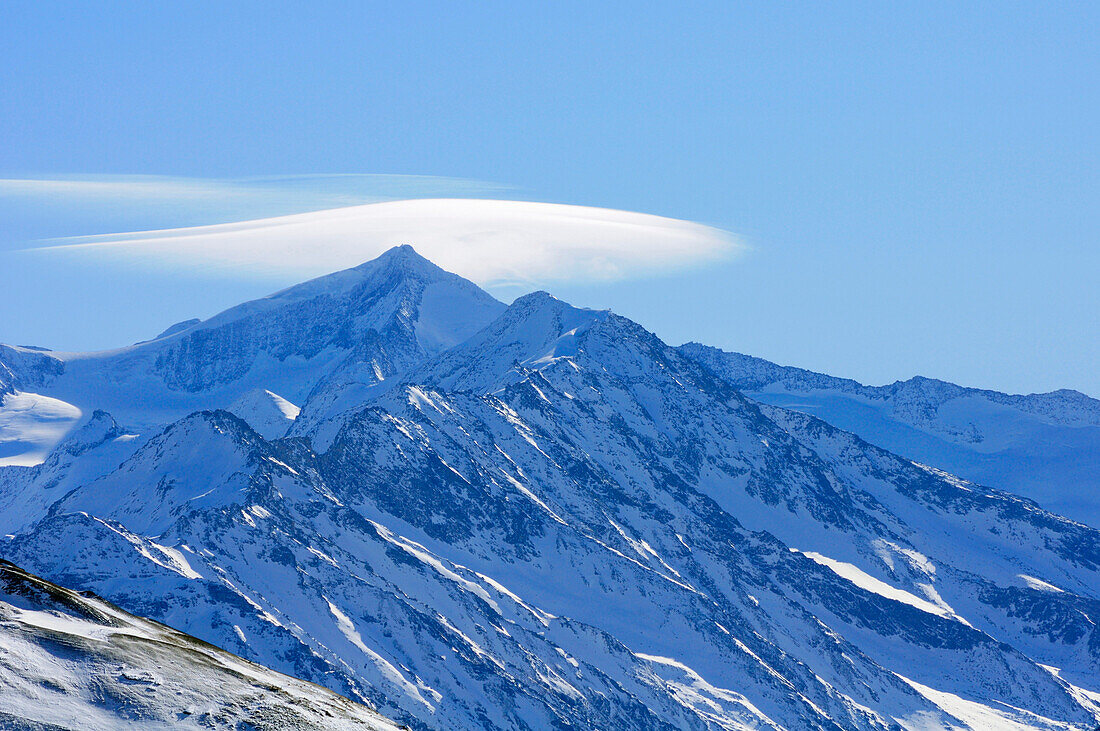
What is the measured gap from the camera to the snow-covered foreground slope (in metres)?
79.4

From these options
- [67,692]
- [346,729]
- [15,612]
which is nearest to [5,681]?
[67,692]

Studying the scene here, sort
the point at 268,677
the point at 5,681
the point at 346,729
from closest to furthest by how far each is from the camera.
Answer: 1. the point at 5,681
2. the point at 346,729
3. the point at 268,677

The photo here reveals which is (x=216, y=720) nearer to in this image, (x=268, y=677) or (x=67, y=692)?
(x=67, y=692)

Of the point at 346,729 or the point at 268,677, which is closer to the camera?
the point at 346,729

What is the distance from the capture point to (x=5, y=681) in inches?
3113

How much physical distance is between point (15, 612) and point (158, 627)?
57.5 feet

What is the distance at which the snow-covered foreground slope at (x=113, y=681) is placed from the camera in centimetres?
7944

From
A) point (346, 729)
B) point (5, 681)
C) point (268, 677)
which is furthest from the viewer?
point (268, 677)

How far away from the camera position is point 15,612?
8738 centimetres

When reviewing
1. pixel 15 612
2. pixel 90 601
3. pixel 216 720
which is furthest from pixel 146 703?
pixel 90 601

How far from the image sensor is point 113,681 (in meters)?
83.3

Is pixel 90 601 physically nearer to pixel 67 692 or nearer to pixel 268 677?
pixel 268 677

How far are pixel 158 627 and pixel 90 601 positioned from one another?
6.61 m

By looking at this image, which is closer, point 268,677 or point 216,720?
point 216,720
